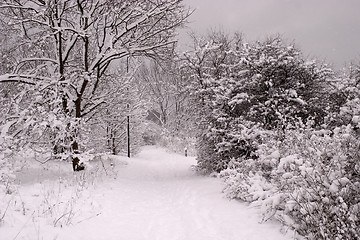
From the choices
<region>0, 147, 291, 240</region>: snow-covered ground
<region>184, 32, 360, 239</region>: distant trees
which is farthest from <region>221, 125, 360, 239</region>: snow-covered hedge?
<region>0, 147, 291, 240</region>: snow-covered ground

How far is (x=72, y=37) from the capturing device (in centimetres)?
1098

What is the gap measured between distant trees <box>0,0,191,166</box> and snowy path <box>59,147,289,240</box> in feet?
8.67

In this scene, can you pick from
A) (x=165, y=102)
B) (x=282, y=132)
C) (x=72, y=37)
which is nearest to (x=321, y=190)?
(x=282, y=132)

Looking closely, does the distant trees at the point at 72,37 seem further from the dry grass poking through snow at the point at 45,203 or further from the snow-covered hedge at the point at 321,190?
the snow-covered hedge at the point at 321,190

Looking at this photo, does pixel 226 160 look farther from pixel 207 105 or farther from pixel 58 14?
pixel 58 14

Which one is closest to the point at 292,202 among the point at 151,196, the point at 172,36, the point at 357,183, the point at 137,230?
the point at 357,183

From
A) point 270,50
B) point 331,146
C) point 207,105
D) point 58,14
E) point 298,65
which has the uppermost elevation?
point 58,14

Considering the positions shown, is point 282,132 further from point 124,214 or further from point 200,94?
point 200,94

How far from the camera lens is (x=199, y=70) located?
1320 centimetres

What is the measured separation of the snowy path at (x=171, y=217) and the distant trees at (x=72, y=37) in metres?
2.64

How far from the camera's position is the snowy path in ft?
17.1

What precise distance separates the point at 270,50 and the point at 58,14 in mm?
8430

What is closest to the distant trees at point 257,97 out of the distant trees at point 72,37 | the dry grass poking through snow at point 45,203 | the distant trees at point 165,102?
the distant trees at point 72,37

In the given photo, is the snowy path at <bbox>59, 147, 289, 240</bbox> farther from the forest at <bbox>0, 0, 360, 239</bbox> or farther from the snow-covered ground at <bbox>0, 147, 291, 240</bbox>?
the forest at <bbox>0, 0, 360, 239</bbox>
